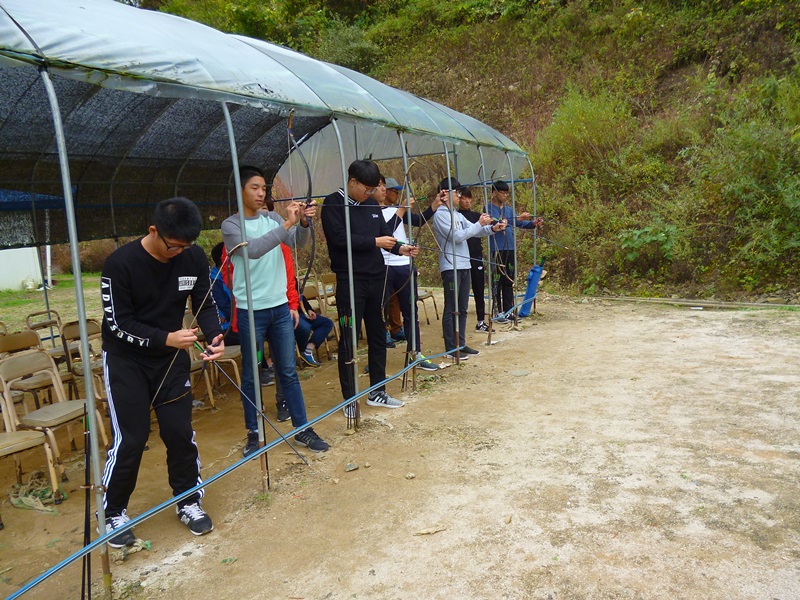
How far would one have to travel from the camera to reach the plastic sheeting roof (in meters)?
2.64

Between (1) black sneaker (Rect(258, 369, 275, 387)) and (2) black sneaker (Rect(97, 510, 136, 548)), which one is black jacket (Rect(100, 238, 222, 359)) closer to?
(2) black sneaker (Rect(97, 510, 136, 548))

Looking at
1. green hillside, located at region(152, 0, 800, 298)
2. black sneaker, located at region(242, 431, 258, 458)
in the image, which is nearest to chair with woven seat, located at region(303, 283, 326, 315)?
black sneaker, located at region(242, 431, 258, 458)

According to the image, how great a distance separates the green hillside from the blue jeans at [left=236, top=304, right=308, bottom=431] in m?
7.27

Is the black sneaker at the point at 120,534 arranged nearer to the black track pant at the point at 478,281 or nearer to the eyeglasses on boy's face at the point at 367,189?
the eyeglasses on boy's face at the point at 367,189

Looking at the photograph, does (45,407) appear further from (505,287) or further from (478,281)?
(505,287)

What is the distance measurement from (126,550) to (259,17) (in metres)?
20.1

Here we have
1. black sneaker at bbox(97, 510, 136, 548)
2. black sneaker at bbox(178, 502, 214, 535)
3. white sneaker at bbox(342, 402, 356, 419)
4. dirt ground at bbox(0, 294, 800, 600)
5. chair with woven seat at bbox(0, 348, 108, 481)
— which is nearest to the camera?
dirt ground at bbox(0, 294, 800, 600)

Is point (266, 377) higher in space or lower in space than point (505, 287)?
lower

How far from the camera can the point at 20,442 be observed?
10.5 feet

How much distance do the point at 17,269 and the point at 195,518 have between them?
14839 mm

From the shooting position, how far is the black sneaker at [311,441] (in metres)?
3.83

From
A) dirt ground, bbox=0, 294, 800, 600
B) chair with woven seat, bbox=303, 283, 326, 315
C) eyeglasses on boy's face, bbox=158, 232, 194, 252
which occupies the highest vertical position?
eyeglasses on boy's face, bbox=158, 232, 194, 252

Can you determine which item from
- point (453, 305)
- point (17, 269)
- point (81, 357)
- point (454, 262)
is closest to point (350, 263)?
point (454, 262)

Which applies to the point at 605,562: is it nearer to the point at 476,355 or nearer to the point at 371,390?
the point at 371,390
